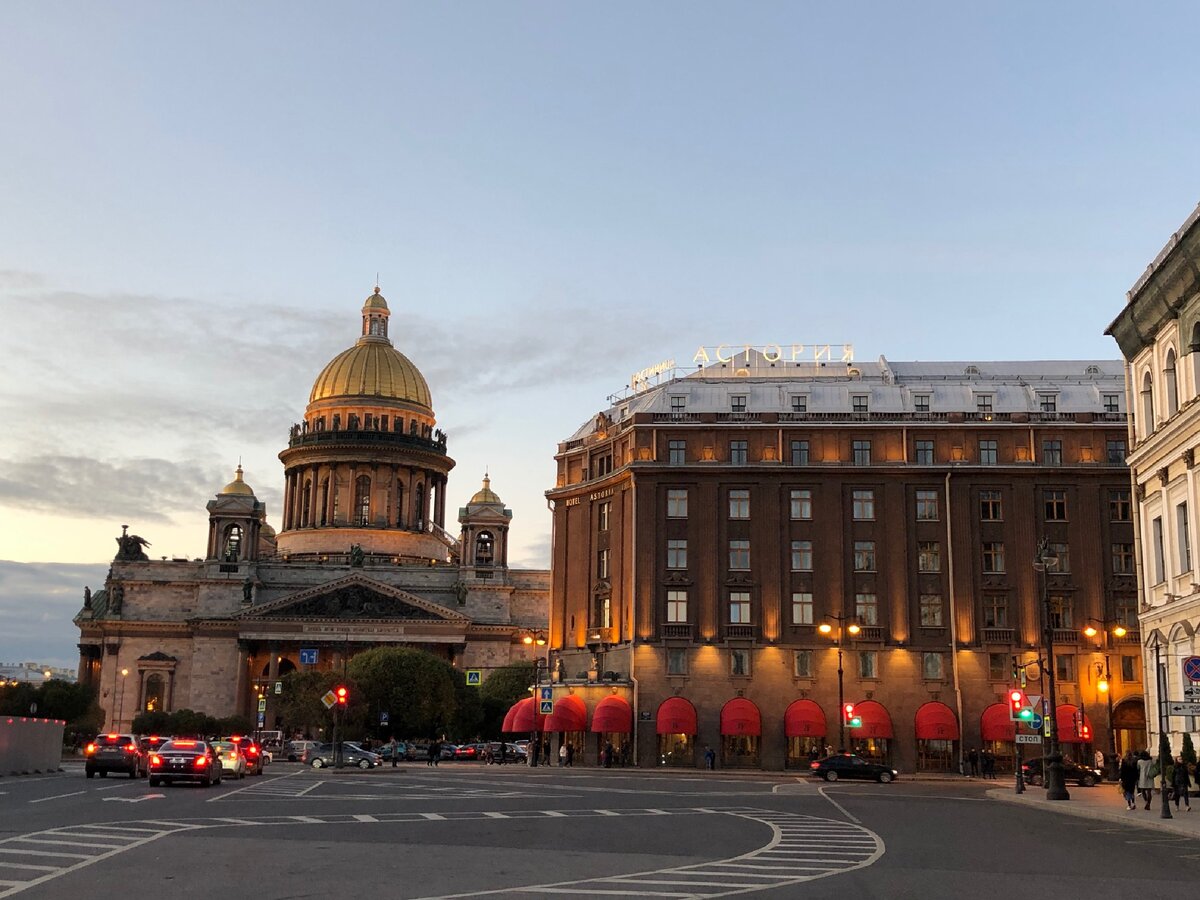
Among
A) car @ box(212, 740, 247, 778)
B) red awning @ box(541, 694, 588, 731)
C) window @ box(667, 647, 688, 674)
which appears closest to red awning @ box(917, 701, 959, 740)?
window @ box(667, 647, 688, 674)

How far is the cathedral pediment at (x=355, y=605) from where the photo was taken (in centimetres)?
13812

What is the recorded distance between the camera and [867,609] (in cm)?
7831

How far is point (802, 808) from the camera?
38.5m

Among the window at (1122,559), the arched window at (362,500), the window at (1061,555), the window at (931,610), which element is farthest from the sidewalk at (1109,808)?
the arched window at (362,500)

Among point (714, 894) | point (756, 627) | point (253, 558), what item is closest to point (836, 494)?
point (756, 627)

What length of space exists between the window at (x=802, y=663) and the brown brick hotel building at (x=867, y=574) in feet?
0.26

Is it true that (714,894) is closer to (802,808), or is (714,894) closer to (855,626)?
(802,808)

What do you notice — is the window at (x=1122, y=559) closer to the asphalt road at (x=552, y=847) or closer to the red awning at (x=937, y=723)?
the red awning at (x=937, y=723)

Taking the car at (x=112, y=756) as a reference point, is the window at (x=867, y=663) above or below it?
above

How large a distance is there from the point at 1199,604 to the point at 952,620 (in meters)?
35.6

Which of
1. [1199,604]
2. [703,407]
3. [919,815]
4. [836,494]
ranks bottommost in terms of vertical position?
[919,815]

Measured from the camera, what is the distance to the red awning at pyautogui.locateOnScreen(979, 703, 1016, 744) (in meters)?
73.7

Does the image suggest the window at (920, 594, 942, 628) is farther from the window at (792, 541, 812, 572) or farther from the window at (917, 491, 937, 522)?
the window at (792, 541, 812, 572)

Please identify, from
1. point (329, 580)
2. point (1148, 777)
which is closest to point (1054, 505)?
point (1148, 777)
